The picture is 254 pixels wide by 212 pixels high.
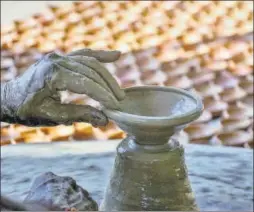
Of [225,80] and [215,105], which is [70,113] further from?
[225,80]

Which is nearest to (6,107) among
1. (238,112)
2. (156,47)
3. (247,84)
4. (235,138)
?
(235,138)

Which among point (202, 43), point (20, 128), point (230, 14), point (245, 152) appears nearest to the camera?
point (245, 152)

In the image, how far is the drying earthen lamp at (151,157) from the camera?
3.26 ft

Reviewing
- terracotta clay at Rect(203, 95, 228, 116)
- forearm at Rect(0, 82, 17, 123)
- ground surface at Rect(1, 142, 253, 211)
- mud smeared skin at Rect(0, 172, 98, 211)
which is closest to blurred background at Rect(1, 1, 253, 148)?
terracotta clay at Rect(203, 95, 228, 116)

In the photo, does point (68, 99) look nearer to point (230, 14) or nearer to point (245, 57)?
point (245, 57)

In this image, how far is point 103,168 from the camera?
1.56 m

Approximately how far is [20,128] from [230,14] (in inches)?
63.0

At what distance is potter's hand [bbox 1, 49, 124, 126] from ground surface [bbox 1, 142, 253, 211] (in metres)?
0.41

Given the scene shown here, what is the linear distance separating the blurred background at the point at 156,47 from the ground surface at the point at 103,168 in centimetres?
22

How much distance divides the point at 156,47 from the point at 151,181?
1905mm

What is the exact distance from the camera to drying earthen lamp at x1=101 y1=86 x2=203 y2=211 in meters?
0.99

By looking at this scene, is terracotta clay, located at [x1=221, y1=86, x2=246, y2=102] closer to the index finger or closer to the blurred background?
the blurred background

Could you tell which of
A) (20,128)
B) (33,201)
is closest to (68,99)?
(20,128)

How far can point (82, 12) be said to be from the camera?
3307 millimetres
